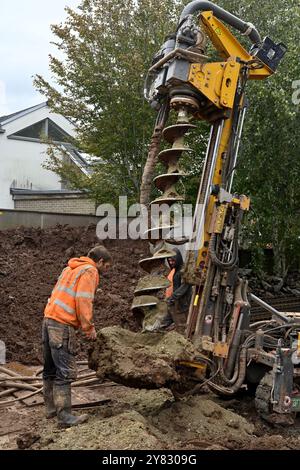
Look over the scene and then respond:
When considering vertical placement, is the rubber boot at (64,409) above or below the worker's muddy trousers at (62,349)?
below

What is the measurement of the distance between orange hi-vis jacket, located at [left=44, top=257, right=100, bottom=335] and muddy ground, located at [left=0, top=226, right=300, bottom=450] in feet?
2.87

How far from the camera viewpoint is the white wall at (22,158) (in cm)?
2309

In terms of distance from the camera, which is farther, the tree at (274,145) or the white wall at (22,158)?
the white wall at (22,158)

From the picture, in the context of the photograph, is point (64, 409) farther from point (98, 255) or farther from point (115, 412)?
point (98, 255)

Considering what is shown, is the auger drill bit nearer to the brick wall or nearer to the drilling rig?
the drilling rig

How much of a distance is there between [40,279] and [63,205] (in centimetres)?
850

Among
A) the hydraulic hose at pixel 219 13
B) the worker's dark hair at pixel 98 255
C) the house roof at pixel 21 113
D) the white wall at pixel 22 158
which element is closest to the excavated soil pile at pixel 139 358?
the worker's dark hair at pixel 98 255

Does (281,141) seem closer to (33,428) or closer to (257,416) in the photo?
(257,416)

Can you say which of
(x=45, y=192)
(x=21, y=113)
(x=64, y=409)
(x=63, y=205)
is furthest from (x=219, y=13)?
(x=21, y=113)

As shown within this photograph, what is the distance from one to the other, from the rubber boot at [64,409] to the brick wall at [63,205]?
11.5 metres

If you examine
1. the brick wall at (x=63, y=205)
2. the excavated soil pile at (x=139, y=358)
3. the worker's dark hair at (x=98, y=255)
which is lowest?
the excavated soil pile at (x=139, y=358)

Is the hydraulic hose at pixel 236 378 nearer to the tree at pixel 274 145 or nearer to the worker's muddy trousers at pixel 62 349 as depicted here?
the worker's muddy trousers at pixel 62 349

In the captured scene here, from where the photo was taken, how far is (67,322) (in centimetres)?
511

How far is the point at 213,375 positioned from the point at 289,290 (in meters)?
7.24
